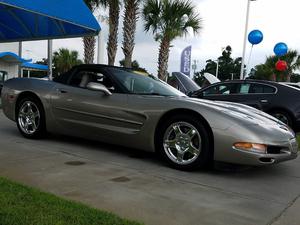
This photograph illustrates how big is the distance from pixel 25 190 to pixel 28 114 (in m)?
3.14

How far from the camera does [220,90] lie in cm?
1010

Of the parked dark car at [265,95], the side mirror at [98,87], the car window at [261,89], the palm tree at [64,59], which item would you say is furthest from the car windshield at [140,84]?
the palm tree at [64,59]

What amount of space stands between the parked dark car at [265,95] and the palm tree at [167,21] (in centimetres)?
754

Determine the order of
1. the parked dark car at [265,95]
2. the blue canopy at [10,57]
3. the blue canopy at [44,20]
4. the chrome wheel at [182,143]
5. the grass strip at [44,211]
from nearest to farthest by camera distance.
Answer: the grass strip at [44,211] → the chrome wheel at [182,143] → the blue canopy at [44,20] → the parked dark car at [265,95] → the blue canopy at [10,57]

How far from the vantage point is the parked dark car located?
29.3 ft

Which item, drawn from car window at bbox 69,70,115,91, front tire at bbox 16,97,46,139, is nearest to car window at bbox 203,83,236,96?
car window at bbox 69,70,115,91

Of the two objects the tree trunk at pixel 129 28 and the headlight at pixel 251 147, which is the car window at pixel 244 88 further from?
the tree trunk at pixel 129 28

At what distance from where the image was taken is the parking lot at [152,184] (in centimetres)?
352

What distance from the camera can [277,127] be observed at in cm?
516

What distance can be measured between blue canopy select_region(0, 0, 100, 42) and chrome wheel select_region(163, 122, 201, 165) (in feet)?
10.5

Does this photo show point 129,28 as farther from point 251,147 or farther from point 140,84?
point 251,147

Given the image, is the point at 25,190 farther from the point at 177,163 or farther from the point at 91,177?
the point at 177,163

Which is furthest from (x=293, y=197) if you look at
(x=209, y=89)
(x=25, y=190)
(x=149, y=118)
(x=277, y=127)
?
(x=209, y=89)

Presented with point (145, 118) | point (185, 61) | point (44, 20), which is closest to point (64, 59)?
point (185, 61)
